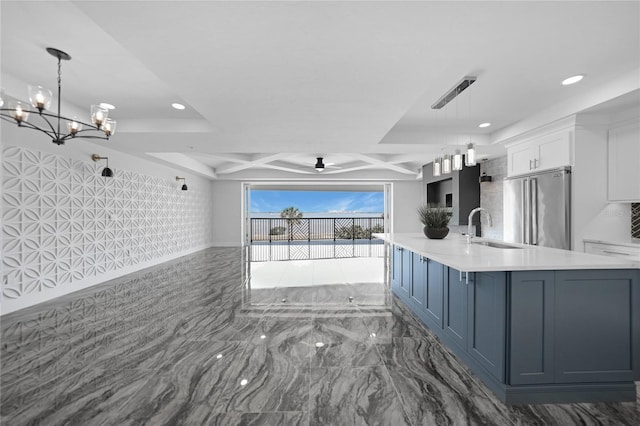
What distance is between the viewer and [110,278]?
17.7ft

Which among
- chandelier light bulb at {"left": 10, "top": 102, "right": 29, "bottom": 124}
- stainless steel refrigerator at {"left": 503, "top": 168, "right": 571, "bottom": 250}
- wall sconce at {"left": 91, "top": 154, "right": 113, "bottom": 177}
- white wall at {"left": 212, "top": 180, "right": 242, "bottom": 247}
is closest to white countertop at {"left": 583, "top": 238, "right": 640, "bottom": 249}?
stainless steel refrigerator at {"left": 503, "top": 168, "right": 571, "bottom": 250}

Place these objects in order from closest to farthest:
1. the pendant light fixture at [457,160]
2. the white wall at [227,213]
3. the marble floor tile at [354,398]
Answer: the marble floor tile at [354,398], the pendant light fixture at [457,160], the white wall at [227,213]

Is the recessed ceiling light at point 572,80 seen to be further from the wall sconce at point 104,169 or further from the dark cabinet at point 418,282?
the wall sconce at point 104,169

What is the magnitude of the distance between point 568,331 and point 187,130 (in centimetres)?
480

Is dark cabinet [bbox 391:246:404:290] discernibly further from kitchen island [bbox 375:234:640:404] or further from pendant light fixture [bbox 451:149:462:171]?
kitchen island [bbox 375:234:640:404]

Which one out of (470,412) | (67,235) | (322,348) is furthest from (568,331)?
(67,235)

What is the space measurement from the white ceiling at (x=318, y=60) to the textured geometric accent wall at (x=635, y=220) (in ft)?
4.67

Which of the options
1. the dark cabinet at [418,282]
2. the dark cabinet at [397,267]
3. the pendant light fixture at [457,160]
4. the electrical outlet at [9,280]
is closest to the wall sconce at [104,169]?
the electrical outlet at [9,280]

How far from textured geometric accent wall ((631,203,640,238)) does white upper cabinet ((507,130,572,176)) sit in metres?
0.92

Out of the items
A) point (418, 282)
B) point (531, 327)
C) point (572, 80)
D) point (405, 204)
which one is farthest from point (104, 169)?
point (405, 204)

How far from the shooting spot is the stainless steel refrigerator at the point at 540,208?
370 cm

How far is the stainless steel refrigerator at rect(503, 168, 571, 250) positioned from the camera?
146 inches

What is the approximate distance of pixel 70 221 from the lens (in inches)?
180

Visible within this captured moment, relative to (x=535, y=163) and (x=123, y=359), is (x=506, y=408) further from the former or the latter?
(x=535, y=163)
